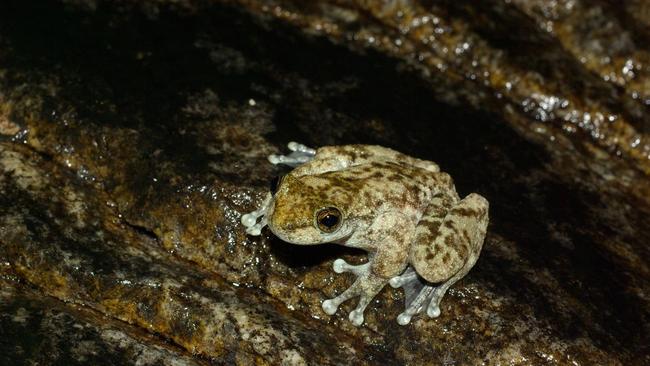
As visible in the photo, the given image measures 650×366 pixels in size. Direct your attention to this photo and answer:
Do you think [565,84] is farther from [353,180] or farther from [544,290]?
[353,180]

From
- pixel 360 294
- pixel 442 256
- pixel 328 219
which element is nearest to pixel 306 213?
pixel 328 219

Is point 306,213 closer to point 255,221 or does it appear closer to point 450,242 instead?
point 255,221

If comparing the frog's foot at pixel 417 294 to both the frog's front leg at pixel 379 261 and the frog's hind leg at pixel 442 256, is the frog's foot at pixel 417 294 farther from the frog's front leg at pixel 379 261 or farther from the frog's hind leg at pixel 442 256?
the frog's front leg at pixel 379 261

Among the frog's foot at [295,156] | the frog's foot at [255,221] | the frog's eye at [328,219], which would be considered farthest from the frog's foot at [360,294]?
the frog's foot at [295,156]

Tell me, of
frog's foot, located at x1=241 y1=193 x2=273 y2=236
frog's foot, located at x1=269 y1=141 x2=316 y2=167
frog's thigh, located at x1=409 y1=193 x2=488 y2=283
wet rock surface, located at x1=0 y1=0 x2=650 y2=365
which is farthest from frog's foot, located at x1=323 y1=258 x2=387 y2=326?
frog's foot, located at x1=269 y1=141 x2=316 y2=167

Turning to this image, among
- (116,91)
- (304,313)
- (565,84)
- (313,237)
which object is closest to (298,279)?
(304,313)

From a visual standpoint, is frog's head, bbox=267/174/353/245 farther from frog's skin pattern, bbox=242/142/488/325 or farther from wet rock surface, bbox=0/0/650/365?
wet rock surface, bbox=0/0/650/365

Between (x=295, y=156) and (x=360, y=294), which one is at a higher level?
(x=295, y=156)
